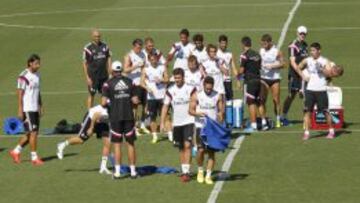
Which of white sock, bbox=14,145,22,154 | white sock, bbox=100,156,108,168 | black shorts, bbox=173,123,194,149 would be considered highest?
black shorts, bbox=173,123,194,149

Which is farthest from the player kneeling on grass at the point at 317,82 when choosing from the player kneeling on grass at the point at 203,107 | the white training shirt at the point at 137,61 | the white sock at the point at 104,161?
the white sock at the point at 104,161

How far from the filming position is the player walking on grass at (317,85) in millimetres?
26906

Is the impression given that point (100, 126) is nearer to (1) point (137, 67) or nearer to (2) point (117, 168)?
(2) point (117, 168)

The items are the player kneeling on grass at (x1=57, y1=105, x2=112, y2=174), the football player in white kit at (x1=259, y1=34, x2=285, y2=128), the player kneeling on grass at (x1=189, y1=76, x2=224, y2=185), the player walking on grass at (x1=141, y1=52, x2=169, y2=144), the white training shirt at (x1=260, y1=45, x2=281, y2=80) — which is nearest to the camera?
the player kneeling on grass at (x1=189, y1=76, x2=224, y2=185)

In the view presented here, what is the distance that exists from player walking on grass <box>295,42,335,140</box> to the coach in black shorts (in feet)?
18.5

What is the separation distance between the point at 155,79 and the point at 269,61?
3.18 metres

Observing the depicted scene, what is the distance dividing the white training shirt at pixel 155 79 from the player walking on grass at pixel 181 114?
3873mm

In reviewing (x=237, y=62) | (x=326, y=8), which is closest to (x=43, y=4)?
(x=326, y=8)

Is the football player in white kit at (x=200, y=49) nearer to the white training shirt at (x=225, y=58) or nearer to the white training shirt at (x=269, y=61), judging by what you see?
the white training shirt at (x=225, y=58)

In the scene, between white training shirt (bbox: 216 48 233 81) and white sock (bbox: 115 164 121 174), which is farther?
white training shirt (bbox: 216 48 233 81)

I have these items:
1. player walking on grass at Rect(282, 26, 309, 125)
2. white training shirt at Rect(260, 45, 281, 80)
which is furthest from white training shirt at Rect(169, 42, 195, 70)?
player walking on grass at Rect(282, 26, 309, 125)

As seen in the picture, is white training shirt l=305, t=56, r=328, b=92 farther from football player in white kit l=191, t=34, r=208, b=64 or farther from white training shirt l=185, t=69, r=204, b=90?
white training shirt l=185, t=69, r=204, b=90

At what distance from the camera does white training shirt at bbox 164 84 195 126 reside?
23312 mm

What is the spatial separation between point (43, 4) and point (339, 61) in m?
20.5
